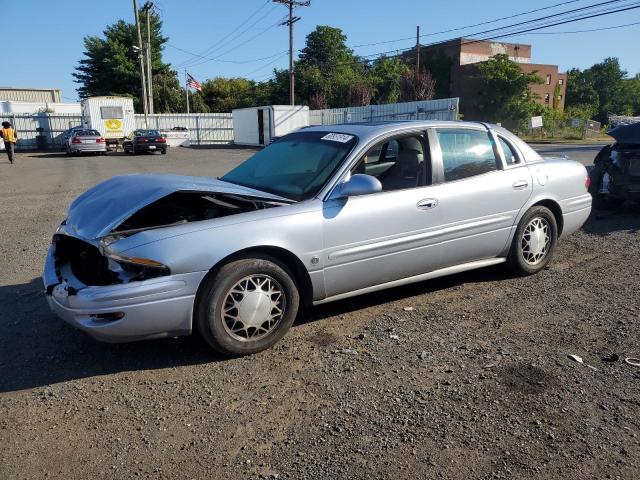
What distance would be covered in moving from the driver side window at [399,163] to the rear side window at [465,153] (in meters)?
0.21

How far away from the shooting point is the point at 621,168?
25.3 ft

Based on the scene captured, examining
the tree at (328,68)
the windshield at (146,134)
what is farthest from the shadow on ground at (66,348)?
the tree at (328,68)

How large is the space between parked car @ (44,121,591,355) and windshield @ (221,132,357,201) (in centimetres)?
2

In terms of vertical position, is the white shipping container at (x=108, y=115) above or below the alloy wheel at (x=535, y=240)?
above

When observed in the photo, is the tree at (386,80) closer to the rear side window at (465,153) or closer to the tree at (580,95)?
the tree at (580,95)

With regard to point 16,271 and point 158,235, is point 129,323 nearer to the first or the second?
point 158,235

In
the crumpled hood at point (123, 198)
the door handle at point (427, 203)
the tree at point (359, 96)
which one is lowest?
the door handle at point (427, 203)

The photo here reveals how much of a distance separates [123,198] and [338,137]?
181 centimetres

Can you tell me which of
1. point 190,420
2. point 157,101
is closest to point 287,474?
point 190,420

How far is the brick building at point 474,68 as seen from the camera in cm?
5622

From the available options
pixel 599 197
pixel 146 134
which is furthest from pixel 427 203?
pixel 146 134

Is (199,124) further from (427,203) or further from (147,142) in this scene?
(427,203)

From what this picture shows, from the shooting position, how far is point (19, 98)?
52.0 m

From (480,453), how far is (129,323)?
7.09ft
